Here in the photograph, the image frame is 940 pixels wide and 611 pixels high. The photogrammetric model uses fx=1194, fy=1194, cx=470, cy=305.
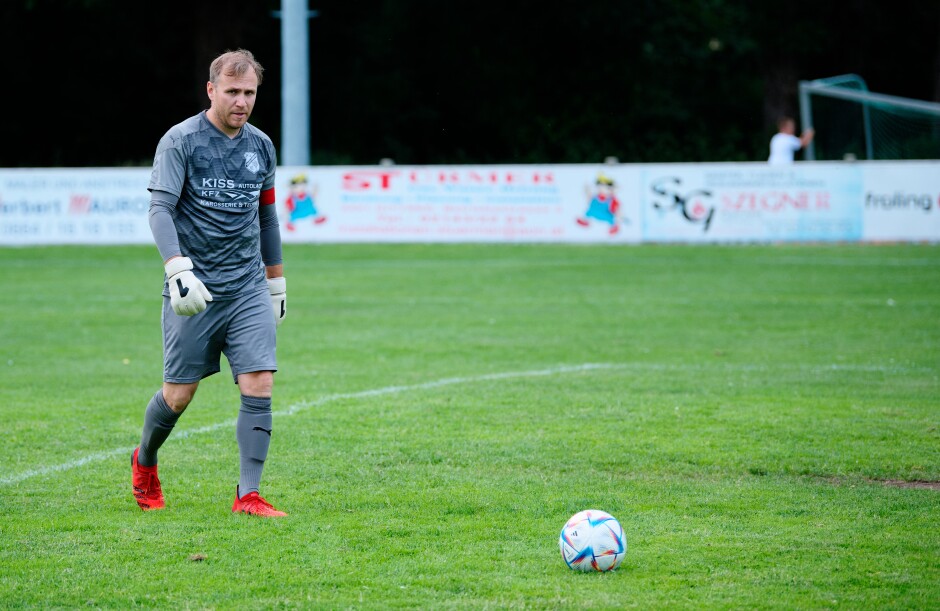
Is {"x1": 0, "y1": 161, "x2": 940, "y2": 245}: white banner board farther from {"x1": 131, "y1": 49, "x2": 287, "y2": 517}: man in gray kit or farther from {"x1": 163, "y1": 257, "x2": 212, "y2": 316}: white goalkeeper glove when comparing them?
{"x1": 163, "y1": 257, "x2": 212, "y2": 316}: white goalkeeper glove

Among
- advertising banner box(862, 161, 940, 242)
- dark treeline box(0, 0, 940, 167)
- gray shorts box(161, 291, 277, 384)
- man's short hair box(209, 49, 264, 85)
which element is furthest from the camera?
dark treeline box(0, 0, 940, 167)

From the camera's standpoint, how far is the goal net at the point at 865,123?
24625 millimetres

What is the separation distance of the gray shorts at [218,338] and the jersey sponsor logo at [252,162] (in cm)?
57

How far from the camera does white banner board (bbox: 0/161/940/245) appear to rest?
1989cm

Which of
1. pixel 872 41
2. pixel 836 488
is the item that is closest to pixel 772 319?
pixel 836 488

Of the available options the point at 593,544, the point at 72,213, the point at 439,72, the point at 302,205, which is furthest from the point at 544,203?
the point at 439,72

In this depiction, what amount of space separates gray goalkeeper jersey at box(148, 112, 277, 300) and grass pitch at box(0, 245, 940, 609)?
110 centimetres

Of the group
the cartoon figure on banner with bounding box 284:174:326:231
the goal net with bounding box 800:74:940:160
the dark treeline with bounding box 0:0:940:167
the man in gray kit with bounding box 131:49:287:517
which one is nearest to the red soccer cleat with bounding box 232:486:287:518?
the man in gray kit with bounding box 131:49:287:517

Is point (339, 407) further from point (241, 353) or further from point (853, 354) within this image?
point (853, 354)

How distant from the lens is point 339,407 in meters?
7.92

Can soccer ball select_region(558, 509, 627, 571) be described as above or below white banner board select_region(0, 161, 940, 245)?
below

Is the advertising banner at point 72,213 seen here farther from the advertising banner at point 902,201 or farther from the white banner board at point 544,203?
the advertising banner at point 902,201

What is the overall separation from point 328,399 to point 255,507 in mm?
2940

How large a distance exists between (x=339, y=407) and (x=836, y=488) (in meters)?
3.40
